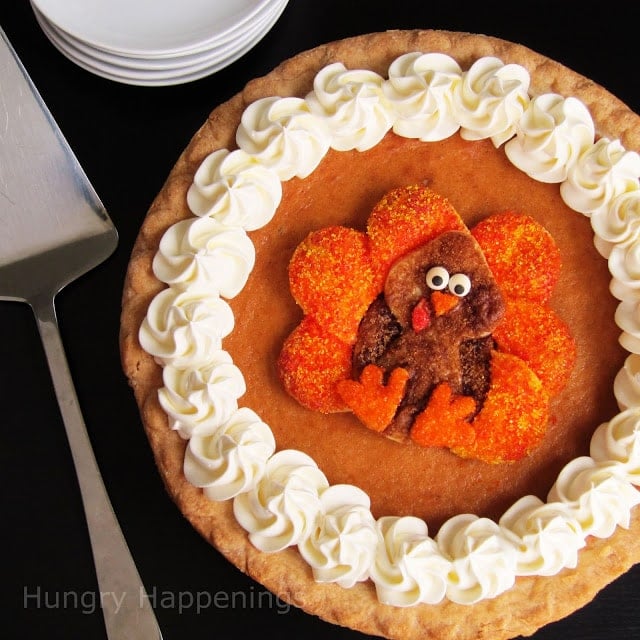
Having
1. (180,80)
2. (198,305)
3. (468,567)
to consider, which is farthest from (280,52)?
(468,567)

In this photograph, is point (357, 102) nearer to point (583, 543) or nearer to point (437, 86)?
point (437, 86)

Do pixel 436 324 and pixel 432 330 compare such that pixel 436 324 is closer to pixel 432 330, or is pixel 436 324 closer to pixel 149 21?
pixel 432 330

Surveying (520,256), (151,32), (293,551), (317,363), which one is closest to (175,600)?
(293,551)

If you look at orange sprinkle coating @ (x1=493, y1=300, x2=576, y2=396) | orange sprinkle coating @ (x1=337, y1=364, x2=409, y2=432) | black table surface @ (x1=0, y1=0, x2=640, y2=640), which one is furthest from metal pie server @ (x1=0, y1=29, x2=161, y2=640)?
orange sprinkle coating @ (x1=493, y1=300, x2=576, y2=396)

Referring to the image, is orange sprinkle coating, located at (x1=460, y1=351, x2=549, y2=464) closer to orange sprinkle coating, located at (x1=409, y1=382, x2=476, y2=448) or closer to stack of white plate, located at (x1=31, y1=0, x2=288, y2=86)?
orange sprinkle coating, located at (x1=409, y1=382, x2=476, y2=448)

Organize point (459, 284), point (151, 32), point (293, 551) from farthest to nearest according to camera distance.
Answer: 1. point (151, 32)
2. point (293, 551)
3. point (459, 284)

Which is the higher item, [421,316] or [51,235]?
[51,235]

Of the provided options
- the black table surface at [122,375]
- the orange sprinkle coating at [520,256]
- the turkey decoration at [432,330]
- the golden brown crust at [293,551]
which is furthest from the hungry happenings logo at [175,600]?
the orange sprinkle coating at [520,256]
